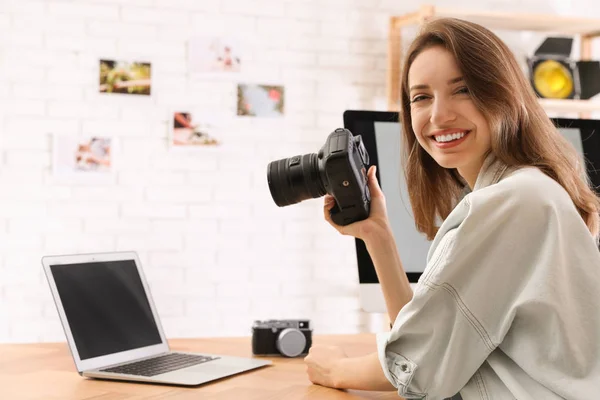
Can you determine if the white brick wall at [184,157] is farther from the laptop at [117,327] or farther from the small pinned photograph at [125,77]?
the laptop at [117,327]

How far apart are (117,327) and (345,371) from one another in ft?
1.44

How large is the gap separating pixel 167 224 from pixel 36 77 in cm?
77

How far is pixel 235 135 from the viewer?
10.8 ft

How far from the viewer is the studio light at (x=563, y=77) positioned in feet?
11.2

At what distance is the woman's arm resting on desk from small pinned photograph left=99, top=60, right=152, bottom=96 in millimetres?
2088

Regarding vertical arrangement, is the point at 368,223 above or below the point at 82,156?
below

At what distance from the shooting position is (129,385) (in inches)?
49.6

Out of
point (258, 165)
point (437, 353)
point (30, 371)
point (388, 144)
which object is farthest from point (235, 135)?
point (437, 353)

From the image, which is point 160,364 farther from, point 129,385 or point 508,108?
point 508,108

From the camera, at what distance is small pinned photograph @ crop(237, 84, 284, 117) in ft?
10.8

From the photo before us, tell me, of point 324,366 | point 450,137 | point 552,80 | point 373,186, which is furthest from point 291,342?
point 552,80

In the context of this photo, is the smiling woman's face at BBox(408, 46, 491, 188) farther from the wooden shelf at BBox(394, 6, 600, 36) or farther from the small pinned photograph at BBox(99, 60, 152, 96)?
the small pinned photograph at BBox(99, 60, 152, 96)

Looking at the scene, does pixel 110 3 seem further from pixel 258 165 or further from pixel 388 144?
pixel 388 144

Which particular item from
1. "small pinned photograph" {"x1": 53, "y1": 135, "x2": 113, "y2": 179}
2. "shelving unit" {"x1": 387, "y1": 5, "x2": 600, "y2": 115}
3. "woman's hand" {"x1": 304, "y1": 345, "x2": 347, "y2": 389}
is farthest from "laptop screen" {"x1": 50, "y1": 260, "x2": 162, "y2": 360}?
"shelving unit" {"x1": 387, "y1": 5, "x2": 600, "y2": 115}
